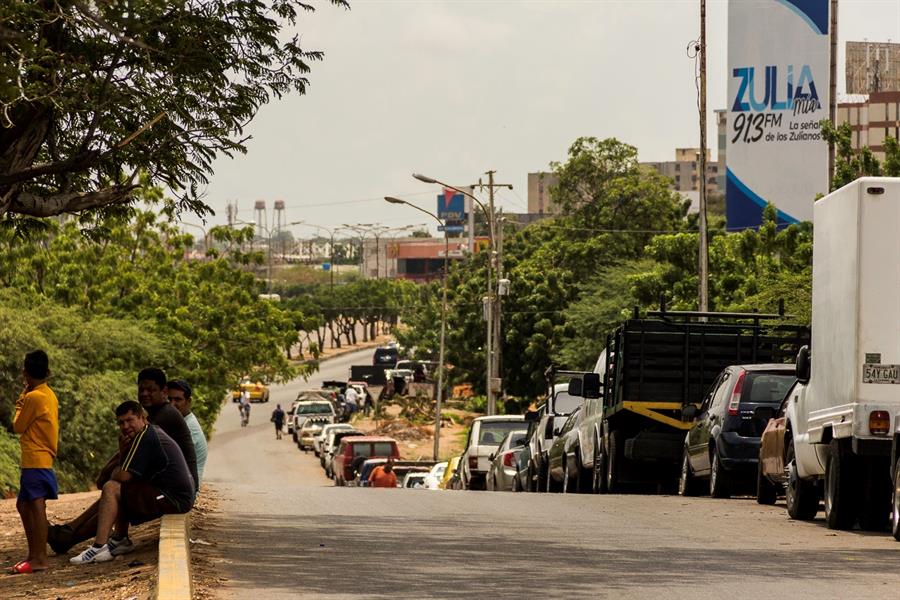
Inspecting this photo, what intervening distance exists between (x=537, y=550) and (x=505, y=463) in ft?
58.1

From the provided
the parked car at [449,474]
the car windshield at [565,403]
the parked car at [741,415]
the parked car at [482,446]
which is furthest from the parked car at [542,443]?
the parked car at [741,415]

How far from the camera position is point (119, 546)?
44.4 feet

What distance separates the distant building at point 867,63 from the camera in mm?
147000

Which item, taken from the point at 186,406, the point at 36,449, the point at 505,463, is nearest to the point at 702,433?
the point at 186,406

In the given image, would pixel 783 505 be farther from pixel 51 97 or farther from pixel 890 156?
pixel 890 156

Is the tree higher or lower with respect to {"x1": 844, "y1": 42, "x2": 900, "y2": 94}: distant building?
lower

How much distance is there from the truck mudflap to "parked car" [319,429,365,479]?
32.6m

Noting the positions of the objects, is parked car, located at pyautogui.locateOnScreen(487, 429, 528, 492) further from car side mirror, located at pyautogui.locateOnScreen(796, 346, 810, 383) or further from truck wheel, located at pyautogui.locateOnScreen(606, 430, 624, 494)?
car side mirror, located at pyautogui.locateOnScreen(796, 346, 810, 383)

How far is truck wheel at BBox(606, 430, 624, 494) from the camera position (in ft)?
80.3

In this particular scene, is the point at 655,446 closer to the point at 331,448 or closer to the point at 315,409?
the point at 331,448

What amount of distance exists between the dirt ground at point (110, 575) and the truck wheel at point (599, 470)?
32.2 feet

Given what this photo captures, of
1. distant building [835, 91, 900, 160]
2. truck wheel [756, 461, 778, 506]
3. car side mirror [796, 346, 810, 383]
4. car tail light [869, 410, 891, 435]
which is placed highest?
distant building [835, 91, 900, 160]

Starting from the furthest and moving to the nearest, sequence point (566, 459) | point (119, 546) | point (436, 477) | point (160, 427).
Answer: point (436, 477), point (566, 459), point (160, 427), point (119, 546)

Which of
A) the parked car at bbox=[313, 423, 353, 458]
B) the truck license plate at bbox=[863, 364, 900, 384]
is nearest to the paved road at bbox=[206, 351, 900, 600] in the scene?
the truck license plate at bbox=[863, 364, 900, 384]
